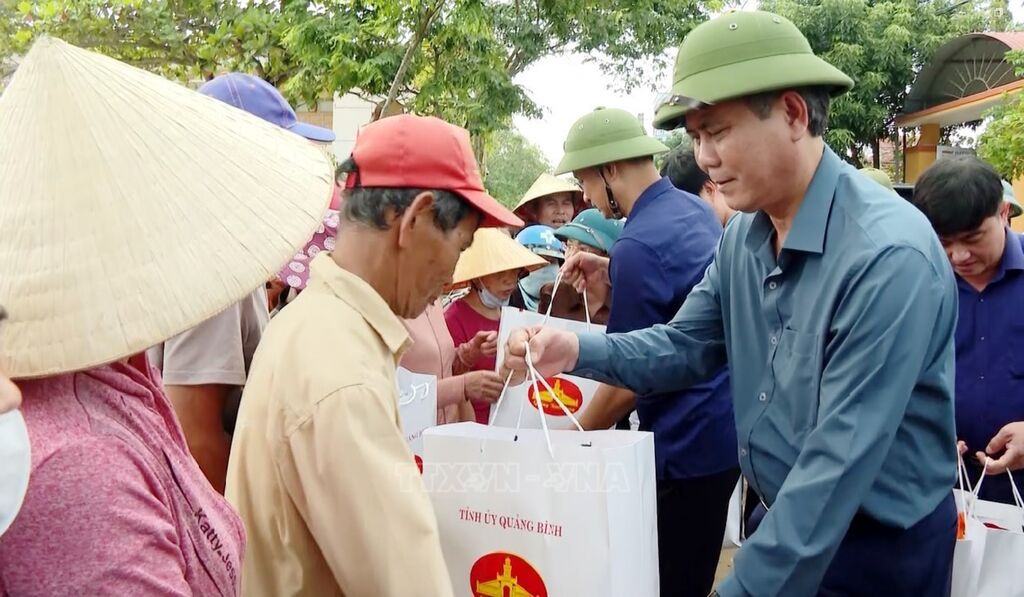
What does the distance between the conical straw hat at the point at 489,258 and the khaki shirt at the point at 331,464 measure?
2077 mm

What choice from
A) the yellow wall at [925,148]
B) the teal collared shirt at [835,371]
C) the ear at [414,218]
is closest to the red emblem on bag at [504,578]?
the teal collared shirt at [835,371]

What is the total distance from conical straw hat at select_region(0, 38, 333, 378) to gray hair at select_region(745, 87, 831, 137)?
1.07 metres

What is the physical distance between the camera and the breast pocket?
1.73 meters

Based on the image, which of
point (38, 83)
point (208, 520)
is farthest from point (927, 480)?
point (38, 83)

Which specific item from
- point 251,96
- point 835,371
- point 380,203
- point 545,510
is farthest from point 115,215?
point 251,96

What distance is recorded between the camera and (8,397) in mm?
801

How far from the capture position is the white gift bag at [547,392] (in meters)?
2.88

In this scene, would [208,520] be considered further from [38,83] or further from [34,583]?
[38,83]

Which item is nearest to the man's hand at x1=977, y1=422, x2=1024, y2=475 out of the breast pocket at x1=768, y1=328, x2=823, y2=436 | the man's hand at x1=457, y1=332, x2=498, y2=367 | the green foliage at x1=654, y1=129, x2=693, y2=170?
the breast pocket at x1=768, y1=328, x2=823, y2=436

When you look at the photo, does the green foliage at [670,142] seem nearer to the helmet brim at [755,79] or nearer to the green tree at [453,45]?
the helmet brim at [755,79]

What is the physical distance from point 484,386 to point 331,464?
1.75m

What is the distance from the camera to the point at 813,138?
1879 mm

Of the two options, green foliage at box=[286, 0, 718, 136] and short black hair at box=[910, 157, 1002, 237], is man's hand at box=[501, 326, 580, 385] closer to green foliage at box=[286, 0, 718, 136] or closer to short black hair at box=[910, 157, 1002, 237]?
short black hair at box=[910, 157, 1002, 237]

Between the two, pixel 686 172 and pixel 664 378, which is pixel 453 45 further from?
pixel 664 378
